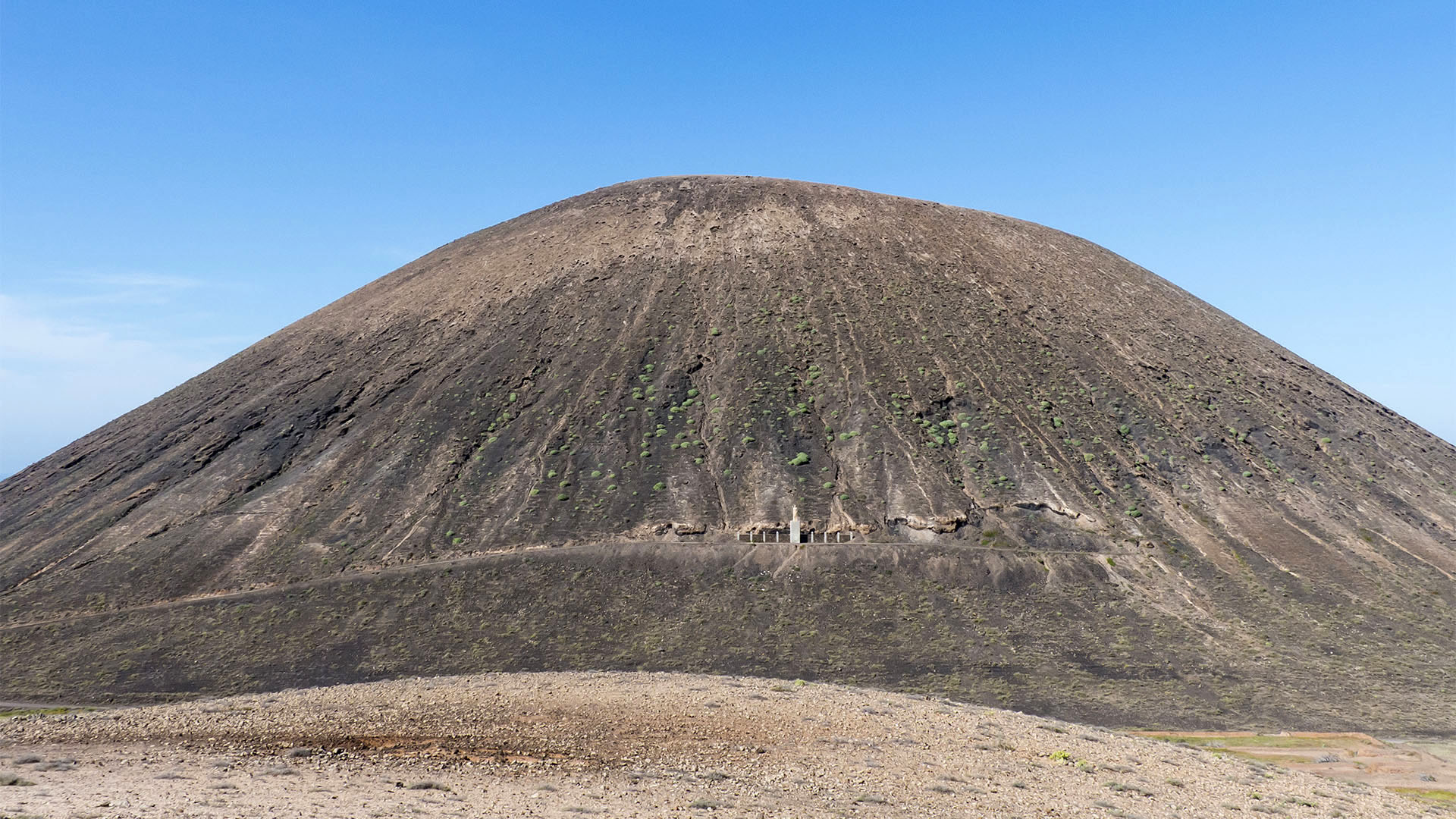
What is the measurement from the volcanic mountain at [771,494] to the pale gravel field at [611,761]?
29.8 feet

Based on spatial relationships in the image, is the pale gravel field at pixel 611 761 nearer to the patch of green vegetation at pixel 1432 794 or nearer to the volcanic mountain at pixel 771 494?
the patch of green vegetation at pixel 1432 794

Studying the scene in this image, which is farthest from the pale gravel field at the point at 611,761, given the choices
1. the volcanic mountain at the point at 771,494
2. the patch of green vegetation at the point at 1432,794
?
the volcanic mountain at the point at 771,494

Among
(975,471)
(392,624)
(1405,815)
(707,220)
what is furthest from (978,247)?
(1405,815)

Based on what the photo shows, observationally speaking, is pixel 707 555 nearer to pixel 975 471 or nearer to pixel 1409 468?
pixel 975 471

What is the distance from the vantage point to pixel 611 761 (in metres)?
18.7

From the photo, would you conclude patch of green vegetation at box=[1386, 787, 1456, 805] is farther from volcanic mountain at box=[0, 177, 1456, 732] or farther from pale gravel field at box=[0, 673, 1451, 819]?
volcanic mountain at box=[0, 177, 1456, 732]

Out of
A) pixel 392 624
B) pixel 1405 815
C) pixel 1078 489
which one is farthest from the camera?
pixel 1078 489

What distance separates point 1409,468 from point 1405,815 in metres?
44.3

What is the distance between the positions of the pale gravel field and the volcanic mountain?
9.07 meters

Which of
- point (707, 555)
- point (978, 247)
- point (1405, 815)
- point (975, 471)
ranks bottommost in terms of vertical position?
point (1405, 815)

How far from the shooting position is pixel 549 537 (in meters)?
44.9

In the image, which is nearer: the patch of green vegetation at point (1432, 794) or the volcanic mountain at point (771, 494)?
the patch of green vegetation at point (1432, 794)

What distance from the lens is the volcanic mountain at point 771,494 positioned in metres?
36.3

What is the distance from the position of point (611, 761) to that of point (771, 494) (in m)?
28.7
